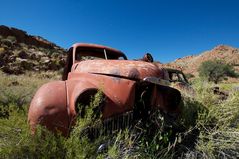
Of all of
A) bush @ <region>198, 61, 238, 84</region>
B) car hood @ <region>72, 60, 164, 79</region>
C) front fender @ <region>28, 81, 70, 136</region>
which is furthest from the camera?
bush @ <region>198, 61, 238, 84</region>

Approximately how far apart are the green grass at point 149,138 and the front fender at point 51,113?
11 cm

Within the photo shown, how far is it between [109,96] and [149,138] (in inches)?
33.1

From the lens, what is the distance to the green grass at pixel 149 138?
3168 mm

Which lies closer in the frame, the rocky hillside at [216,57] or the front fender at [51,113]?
the front fender at [51,113]

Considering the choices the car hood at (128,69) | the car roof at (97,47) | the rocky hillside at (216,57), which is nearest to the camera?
the car hood at (128,69)

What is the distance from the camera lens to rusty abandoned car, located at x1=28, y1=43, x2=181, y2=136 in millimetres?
3553

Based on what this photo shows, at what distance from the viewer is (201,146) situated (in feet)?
11.8

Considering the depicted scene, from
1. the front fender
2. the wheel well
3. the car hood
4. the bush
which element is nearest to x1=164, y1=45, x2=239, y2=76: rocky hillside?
the bush

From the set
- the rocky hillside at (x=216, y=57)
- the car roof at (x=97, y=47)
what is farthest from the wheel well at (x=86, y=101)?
the rocky hillside at (x=216, y=57)

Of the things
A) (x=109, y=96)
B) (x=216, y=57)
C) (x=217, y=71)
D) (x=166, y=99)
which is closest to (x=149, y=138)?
(x=166, y=99)

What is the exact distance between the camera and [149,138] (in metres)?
3.88

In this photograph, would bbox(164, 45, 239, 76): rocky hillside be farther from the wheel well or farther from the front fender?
the front fender

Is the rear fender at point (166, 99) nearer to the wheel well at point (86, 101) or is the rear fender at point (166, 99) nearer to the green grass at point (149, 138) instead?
the green grass at point (149, 138)

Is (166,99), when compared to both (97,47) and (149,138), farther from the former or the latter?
(97,47)
